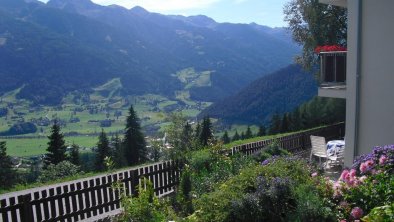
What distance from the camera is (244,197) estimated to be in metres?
5.07

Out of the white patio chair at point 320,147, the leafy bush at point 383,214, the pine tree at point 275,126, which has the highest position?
the leafy bush at point 383,214

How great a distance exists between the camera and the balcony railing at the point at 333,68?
963 cm

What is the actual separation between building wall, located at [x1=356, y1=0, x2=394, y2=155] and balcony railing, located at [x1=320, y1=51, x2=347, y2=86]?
1.92m

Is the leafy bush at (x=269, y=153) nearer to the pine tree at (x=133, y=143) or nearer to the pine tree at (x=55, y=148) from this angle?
the pine tree at (x=55, y=148)

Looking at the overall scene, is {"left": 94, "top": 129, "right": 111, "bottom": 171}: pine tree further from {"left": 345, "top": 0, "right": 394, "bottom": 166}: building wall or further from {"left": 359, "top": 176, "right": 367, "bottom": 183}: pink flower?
{"left": 359, "top": 176, "right": 367, "bottom": 183}: pink flower

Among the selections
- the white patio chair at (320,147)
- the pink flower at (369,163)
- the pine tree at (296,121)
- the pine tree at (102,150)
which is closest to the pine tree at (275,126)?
the pine tree at (296,121)

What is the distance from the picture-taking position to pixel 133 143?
41.3m

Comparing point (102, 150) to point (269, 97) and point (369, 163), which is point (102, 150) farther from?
point (269, 97)

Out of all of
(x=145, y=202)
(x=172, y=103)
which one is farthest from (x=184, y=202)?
(x=172, y=103)

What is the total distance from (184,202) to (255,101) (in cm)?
12183

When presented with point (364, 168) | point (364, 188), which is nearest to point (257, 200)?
point (364, 188)

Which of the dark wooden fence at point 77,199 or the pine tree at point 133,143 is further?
the pine tree at point 133,143

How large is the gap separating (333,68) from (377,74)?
2298mm

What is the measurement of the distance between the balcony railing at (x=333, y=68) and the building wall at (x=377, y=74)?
192 centimetres
